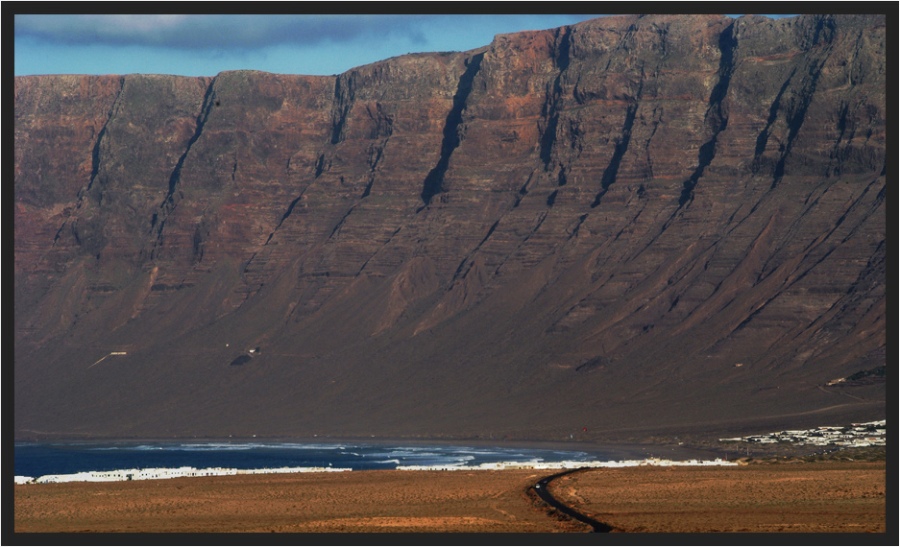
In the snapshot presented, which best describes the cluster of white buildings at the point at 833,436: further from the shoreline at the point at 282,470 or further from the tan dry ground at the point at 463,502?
the tan dry ground at the point at 463,502

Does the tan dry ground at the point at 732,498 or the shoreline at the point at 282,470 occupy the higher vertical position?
the shoreline at the point at 282,470

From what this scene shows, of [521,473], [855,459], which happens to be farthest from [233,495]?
[855,459]

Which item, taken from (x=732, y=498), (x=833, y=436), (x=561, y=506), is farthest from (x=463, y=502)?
(x=833, y=436)

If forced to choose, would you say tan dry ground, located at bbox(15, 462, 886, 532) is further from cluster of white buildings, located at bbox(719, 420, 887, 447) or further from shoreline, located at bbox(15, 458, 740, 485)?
cluster of white buildings, located at bbox(719, 420, 887, 447)

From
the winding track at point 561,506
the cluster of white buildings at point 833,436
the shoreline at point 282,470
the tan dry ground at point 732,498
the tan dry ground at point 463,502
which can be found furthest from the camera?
the cluster of white buildings at point 833,436

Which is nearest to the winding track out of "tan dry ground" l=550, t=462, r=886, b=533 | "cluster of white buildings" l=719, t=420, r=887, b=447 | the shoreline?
"tan dry ground" l=550, t=462, r=886, b=533

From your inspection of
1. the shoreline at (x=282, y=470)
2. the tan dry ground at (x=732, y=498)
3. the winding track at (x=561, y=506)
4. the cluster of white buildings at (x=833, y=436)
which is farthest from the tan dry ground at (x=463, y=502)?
the cluster of white buildings at (x=833, y=436)

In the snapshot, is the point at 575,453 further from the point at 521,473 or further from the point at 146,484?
the point at 146,484
